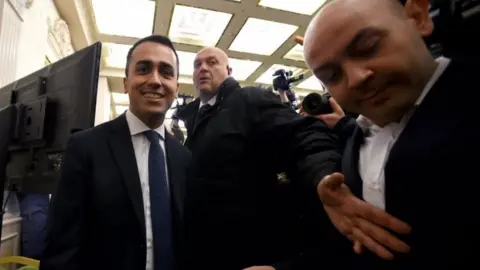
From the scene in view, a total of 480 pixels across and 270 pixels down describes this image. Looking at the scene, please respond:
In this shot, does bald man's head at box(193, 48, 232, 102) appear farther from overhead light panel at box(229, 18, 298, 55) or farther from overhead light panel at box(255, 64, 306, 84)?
overhead light panel at box(255, 64, 306, 84)

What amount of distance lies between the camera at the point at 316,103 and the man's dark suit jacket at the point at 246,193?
0.07 m

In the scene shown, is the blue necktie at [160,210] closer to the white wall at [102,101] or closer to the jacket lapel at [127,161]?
the jacket lapel at [127,161]

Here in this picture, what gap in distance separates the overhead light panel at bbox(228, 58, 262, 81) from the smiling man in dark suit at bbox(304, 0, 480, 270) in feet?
15.8

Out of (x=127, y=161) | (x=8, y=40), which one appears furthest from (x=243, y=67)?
(x=127, y=161)

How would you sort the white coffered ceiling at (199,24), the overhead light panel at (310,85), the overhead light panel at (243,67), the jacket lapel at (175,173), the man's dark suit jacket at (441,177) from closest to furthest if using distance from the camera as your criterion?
the man's dark suit jacket at (441,177) → the jacket lapel at (175,173) → the white coffered ceiling at (199,24) → the overhead light panel at (243,67) → the overhead light panel at (310,85)

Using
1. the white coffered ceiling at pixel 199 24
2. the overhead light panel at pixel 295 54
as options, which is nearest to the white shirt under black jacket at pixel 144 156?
the white coffered ceiling at pixel 199 24

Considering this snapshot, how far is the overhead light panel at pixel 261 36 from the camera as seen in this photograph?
4.28m

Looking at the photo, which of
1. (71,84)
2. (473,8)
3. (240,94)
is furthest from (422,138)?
(71,84)

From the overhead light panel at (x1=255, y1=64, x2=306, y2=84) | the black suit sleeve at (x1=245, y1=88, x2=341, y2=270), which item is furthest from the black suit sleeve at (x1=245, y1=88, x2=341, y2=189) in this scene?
the overhead light panel at (x1=255, y1=64, x2=306, y2=84)

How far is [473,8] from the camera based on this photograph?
537mm

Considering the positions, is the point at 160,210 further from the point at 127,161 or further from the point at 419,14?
the point at 419,14

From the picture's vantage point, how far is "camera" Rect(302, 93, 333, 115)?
794 mm

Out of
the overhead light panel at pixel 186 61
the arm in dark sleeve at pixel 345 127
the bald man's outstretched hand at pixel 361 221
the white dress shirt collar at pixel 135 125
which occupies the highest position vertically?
the overhead light panel at pixel 186 61

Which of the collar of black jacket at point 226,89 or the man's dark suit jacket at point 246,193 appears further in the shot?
the collar of black jacket at point 226,89
